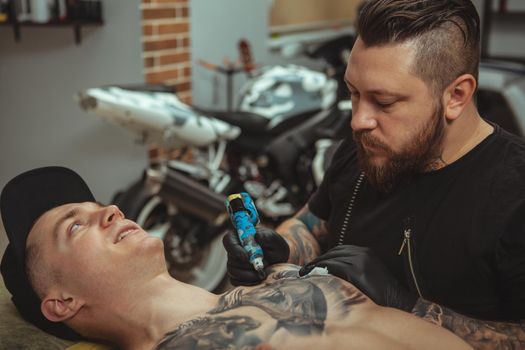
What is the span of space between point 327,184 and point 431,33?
0.50m

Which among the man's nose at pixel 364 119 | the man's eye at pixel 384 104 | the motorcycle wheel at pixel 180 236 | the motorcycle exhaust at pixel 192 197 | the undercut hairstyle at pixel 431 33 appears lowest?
the motorcycle wheel at pixel 180 236

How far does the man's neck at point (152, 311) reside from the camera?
1.39 metres

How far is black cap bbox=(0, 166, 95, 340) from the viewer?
1.47 metres

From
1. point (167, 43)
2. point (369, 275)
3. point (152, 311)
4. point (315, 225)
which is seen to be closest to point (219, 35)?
point (167, 43)

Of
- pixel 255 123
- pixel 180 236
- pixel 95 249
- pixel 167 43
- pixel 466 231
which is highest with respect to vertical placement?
pixel 167 43

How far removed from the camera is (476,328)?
4.36 feet

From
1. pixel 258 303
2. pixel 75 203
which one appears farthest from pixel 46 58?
pixel 258 303

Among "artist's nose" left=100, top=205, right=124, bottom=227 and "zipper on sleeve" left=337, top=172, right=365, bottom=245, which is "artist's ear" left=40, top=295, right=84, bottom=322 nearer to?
"artist's nose" left=100, top=205, right=124, bottom=227

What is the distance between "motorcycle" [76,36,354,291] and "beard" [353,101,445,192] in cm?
145

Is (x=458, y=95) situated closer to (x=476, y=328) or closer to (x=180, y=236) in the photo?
(x=476, y=328)

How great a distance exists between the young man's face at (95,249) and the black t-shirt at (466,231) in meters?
0.50

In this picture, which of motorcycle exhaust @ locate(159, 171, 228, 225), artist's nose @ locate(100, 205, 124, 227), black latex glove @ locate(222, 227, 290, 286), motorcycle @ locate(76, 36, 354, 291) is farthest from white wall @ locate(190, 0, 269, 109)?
black latex glove @ locate(222, 227, 290, 286)

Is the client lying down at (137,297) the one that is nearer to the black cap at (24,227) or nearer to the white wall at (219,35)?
the black cap at (24,227)

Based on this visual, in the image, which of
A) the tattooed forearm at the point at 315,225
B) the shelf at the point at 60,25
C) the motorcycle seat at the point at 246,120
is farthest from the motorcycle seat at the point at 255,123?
the tattooed forearm at the point at 315,225
